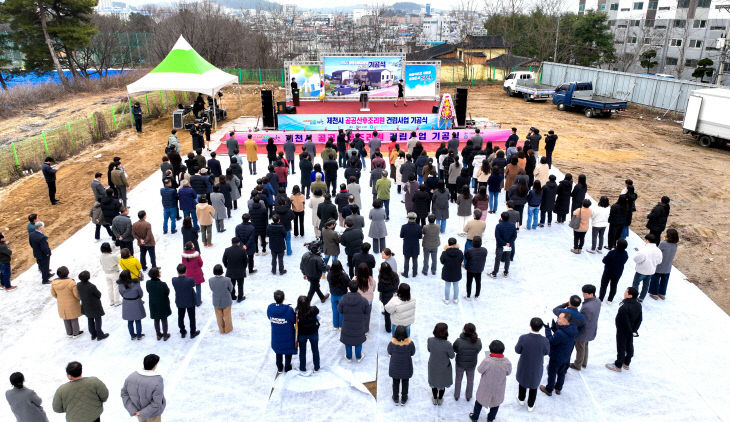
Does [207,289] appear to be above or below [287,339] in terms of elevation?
below

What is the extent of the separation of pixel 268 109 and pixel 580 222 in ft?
51.9

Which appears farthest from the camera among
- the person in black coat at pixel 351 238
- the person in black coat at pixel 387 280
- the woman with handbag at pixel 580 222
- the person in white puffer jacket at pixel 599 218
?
the woman with handbag at pixel 580 222

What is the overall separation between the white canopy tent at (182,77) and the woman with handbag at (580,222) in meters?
16.8

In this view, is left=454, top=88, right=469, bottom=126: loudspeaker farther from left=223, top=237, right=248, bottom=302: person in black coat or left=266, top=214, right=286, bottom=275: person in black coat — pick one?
left=223, top=237, right=248, bottom=302: person in black coat

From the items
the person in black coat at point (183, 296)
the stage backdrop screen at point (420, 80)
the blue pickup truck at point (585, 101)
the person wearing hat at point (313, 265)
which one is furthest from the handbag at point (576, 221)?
the stage backdrop screen at point (420, 80)

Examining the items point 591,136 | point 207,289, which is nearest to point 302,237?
point 207,289

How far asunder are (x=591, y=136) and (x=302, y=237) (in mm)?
16525

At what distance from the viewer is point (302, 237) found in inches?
440

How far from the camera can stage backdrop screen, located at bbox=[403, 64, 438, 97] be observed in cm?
2767

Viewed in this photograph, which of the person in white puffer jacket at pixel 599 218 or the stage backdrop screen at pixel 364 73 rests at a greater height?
the stage backdrop screen at pixel 364 73

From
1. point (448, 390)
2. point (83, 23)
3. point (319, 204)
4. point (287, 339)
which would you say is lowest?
point (448, 390)

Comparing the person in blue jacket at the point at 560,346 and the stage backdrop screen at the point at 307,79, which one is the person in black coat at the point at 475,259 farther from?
the stage backdrop screen at the point at 307,79

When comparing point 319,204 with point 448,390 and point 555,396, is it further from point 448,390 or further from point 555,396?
point 555,396

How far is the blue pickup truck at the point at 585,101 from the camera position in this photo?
25.2 metres
